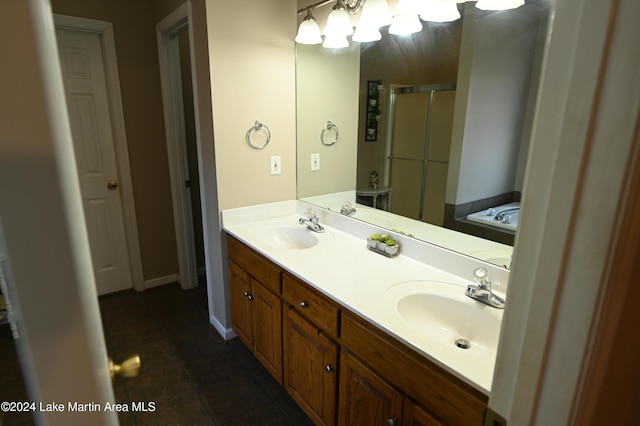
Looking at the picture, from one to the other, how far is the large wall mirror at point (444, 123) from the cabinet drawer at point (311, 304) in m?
0.59

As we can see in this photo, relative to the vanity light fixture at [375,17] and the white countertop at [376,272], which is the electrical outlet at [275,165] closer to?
the white countertop at [376,272]

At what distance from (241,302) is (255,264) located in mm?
384

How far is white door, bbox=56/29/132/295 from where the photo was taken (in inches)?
96.8

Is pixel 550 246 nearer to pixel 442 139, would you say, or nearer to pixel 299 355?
pixel 442 139

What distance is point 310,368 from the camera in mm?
1530

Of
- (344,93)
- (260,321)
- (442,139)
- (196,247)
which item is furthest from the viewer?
(196,247)

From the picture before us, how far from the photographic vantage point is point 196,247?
3.23 metres

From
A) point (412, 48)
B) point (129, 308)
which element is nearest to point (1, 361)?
point (412, 48)

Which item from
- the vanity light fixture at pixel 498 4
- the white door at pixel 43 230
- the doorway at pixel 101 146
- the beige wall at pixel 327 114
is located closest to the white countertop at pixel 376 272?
the beige wall at pixel 327 114

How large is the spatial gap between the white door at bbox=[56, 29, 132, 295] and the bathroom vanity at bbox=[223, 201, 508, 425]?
133 cm

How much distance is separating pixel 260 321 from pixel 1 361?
1.55m

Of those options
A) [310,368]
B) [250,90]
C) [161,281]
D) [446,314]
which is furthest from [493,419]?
[161,281]

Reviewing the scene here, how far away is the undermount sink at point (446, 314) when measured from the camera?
119 cm

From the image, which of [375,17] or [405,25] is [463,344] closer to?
[405,25]
